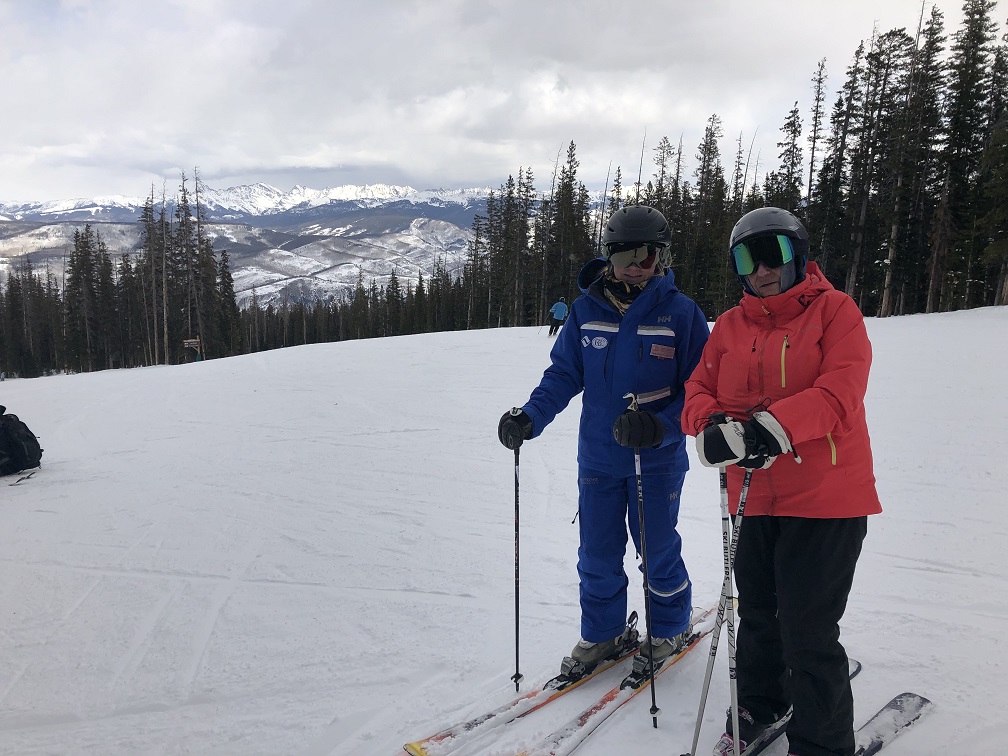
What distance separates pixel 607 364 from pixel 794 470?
1062 mm

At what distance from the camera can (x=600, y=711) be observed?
8.99ft

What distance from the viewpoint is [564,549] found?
5.08m

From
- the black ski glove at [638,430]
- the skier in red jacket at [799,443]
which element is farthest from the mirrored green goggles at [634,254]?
the black ski glove at [638,430]

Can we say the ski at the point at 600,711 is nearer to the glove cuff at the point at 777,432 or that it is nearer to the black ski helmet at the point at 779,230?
the glove cuff at the point at 777,432

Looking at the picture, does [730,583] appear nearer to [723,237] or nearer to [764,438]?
[764,438]

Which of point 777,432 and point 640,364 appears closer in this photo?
point 777,432

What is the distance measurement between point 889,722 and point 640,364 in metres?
2.00

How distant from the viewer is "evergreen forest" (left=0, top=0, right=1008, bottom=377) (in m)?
25.4

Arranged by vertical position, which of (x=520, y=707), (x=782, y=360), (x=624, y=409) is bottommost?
(x=520, y=707)

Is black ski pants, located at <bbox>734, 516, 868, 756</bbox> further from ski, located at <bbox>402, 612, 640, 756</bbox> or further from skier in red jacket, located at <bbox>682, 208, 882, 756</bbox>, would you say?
ski, located at <bbox>402, 612, 640, 756</bbox>

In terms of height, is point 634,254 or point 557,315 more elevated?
point 634,254

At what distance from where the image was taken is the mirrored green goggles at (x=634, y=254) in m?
2.89

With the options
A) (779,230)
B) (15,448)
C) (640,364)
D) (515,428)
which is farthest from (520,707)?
(15,448)

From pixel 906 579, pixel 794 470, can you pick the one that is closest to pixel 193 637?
pixel 794 470
